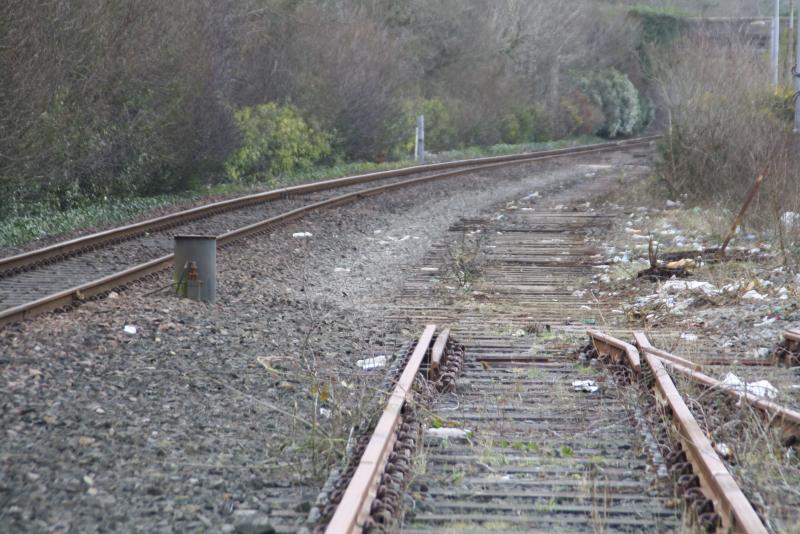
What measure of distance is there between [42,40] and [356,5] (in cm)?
2103

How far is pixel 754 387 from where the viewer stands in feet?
20.8

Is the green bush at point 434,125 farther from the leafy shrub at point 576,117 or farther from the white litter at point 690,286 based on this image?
the white litter at point 690,286

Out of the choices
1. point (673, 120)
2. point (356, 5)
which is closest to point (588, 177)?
point (673, 120)

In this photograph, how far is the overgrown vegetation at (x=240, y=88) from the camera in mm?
16594

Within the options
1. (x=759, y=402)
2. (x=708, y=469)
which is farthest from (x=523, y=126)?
(x=708, y=469)

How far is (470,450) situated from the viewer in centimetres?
554

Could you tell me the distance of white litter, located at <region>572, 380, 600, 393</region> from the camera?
22.9 feet

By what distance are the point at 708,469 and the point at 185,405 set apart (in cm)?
316

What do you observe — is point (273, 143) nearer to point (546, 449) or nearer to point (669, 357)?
point (669, 357)

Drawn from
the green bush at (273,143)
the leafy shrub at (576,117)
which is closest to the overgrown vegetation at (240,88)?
the green bush at (273,143)

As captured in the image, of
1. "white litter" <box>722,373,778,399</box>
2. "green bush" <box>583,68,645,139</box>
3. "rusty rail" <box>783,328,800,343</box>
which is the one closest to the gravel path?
"white litter" <box>722,373,778,399</box>

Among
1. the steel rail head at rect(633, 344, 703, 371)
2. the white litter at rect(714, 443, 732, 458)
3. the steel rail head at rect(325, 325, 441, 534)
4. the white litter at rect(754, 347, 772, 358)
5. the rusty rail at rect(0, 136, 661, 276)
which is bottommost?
the rusty rail at rect(0, 136, 661, 276)

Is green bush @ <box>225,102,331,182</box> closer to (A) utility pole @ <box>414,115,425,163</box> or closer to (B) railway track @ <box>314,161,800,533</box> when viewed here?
(A) utility pole @ <box>414,115,425,163</box>

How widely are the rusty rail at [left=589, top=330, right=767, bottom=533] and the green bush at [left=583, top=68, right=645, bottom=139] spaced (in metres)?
52.1
